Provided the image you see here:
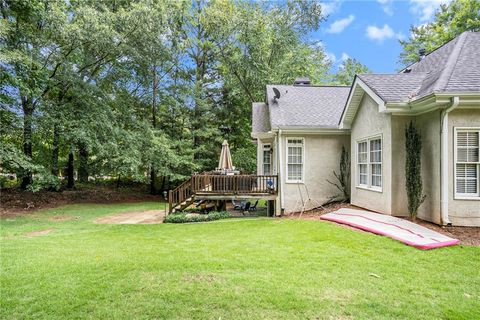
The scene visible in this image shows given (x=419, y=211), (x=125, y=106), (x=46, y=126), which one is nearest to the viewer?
(x=419, y=211)

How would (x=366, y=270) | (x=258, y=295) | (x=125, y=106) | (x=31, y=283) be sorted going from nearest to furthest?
(x=258, y=295) < (x=31, y=283) < (x=366, y=270) < (x=125, y=106)

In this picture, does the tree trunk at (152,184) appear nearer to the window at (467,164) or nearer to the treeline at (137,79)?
the treeline at (137,79)

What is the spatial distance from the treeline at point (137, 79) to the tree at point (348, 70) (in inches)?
194

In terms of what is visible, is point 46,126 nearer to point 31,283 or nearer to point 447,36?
point 31,283

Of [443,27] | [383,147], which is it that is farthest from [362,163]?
[443,27]

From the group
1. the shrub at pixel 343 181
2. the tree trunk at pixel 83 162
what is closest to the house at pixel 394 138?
the shrub at pixel 343 181

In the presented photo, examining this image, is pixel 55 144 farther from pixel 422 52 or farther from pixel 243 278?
pixel 422 52

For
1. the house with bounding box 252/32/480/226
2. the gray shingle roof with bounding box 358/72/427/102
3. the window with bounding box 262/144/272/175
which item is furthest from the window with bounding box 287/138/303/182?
the gray shingle roof with bounding box 358/72/427/102

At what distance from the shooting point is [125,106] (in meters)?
19.3

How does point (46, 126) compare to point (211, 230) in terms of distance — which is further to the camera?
point (46, 126)

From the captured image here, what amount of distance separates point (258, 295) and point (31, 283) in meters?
3.63

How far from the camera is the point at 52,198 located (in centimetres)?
1678

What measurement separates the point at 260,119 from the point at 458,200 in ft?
31.3

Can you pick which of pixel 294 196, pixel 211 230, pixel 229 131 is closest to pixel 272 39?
pixel 229 131
